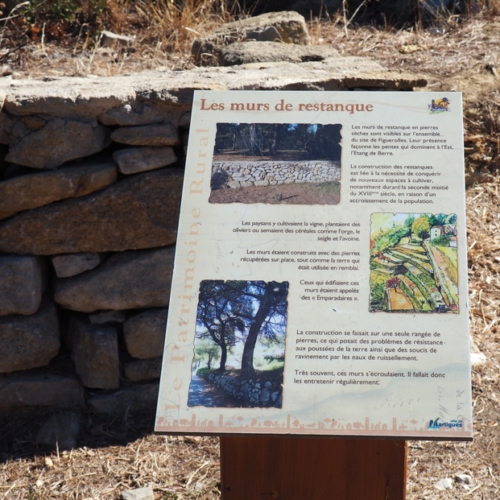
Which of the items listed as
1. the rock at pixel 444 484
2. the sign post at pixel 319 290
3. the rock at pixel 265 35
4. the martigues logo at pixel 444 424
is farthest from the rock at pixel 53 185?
the rock at pixel 444 484

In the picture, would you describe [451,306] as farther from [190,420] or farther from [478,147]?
[478,147]

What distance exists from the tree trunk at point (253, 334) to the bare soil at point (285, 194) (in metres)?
0.29

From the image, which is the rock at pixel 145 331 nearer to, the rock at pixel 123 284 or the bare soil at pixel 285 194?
the rock at pixel 123 284

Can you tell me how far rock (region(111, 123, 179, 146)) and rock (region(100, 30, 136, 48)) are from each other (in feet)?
6.51

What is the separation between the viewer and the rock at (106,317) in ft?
10.4

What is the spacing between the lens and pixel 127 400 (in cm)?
323

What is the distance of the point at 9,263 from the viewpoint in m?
3.03

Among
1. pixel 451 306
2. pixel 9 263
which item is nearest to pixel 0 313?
pixel 9 263

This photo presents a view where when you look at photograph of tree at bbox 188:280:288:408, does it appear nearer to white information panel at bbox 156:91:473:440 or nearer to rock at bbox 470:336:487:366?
white information panel at bbox 156:91:473:440

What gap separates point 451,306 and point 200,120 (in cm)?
99

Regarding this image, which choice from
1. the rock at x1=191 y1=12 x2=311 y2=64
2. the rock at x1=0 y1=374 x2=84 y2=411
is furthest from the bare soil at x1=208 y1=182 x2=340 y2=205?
the rock at x1=191 y1=12 x2=311 y2=64

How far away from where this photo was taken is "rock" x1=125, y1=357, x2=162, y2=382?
322 centimetres

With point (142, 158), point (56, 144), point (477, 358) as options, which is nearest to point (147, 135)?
point (142, 158)

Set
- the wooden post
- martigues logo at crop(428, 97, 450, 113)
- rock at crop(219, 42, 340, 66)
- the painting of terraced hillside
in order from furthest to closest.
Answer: rock at crop(219, 42, 340, 66) < martigues logo at crop(428, 97, 450, 113) < the wooden post < the painting of terraced hillside
